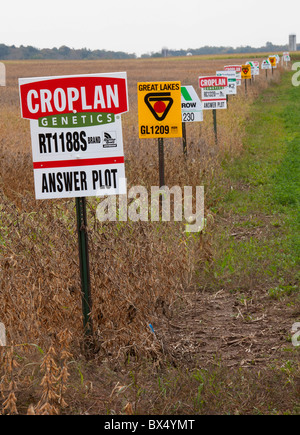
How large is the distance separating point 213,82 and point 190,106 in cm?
319

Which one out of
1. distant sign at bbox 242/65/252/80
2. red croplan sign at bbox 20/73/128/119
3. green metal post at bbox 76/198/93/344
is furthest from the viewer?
distant sign at bbox 242/65/252/80

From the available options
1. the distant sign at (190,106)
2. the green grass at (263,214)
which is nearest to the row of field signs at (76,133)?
the green grass at (263,214)

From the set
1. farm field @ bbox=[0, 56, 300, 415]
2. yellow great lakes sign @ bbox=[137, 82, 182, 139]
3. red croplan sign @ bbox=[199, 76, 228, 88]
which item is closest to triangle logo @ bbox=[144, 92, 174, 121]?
yellow great lakes sign @ bbox=[137, 82, 182, 139]

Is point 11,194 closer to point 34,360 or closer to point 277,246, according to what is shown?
point 277,246

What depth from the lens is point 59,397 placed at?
352cm

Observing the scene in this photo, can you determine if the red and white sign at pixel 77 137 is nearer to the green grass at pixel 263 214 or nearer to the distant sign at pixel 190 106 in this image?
the green grass at pixel 263 214

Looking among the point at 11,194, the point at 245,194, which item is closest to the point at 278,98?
the point at 245,194

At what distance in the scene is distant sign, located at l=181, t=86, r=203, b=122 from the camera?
9.98 meters

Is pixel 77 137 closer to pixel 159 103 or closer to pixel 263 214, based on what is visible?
pixel 159 103

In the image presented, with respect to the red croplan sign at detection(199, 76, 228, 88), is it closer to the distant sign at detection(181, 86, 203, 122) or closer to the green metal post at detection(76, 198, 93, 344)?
the distant sign at detection(181, 86, 203, 122)

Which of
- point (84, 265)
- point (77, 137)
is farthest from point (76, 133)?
point (84, 265)

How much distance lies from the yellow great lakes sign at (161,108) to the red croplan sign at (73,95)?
10.4 feet

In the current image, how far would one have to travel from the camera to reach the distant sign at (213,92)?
1296cm

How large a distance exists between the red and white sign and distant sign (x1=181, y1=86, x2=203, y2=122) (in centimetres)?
571
